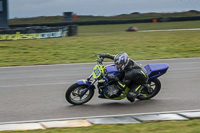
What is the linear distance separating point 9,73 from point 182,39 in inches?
599

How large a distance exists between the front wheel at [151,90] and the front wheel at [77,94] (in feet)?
4.19

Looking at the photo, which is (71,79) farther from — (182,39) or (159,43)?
A: (182,39)

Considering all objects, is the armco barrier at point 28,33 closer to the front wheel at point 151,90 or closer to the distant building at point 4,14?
the distant building at point 4,14

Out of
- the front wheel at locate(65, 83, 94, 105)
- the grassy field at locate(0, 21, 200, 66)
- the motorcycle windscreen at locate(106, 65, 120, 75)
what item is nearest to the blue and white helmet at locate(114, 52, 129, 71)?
the motorcycle windscreen at locate(106, 65, 120, 75)

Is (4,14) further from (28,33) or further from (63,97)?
(63,97)

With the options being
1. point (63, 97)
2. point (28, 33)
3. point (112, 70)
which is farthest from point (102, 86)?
point (28, 33)

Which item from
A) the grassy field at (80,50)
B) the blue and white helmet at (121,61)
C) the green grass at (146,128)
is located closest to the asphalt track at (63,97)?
the blue and white helmet at (121,61)

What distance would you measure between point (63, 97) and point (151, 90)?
7.66ft

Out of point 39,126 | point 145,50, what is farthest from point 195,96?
point 145,50

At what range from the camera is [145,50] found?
20.1m

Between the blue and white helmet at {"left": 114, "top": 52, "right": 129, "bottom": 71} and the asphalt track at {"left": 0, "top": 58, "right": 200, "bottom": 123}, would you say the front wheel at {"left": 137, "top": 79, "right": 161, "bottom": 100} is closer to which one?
the asphalt track at {"left": 0, "top": 58, "right": 200, "bottom": 123}

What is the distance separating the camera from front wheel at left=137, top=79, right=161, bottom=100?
8.09 meters

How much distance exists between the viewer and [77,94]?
305 inches

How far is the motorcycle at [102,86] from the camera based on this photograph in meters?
7.53
